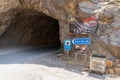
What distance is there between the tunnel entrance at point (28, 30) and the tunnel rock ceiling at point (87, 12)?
99cm

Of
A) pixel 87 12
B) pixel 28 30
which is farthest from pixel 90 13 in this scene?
pixel 28 30

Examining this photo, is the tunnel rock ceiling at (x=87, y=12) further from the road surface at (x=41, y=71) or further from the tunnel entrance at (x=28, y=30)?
the road surface at (x=41, y=71)

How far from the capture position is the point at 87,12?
14023 mm

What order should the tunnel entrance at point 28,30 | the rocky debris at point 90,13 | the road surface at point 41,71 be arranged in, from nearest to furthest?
1. the road surface at point 41,71
2. the rocky debris at point 90,13
3. the tunnel entrance at point 28,30

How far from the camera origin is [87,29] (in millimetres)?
13812

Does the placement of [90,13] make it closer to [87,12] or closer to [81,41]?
[87,12]

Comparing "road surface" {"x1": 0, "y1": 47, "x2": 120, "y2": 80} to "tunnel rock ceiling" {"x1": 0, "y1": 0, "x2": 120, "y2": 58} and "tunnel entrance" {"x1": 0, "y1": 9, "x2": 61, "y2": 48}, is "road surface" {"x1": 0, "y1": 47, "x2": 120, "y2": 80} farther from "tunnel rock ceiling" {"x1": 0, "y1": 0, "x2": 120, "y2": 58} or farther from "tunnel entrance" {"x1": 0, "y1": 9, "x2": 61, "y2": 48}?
"tunnel entrance" {"x1": 0, "y1": 9, "x2": 61, "y2": 48}

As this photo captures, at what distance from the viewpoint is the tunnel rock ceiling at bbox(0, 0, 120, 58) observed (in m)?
13.0

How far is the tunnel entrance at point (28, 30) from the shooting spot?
17.8 metres

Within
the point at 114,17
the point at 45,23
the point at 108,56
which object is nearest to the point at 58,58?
the point at 108,56

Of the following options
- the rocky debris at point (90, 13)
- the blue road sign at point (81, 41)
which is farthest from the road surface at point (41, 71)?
the rocky debris at point (90, 13)

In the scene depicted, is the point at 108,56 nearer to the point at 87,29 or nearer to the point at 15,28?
the point at 87,29

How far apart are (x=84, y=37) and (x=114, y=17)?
2.57m

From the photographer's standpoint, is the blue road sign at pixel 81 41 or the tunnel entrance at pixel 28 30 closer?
the blue road sign at pixel 81 41
